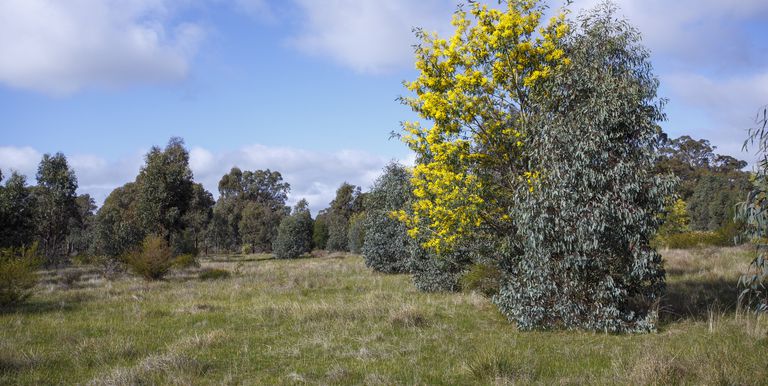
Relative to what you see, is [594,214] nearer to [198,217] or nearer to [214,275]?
[214,275]

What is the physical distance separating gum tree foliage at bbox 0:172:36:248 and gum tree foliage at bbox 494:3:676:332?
2890cm

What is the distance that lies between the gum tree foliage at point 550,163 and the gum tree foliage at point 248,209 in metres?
55.9

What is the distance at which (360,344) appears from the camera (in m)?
9.31

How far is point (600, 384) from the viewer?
6441 mm

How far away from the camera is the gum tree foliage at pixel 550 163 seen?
1012 centimetres

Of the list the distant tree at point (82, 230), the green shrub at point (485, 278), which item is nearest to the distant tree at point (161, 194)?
the distant tree at point (82, 230)

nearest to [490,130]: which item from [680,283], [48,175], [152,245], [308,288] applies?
[680,283]

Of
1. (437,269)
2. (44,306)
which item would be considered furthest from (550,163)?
(44,306)

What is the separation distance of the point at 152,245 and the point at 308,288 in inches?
307

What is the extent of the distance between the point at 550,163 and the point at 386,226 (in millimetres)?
16634

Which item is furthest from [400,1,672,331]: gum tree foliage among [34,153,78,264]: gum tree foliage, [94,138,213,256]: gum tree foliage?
[34,153,78,264]: gum tree foliage

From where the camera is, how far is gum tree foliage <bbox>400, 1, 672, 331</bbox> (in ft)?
33.2

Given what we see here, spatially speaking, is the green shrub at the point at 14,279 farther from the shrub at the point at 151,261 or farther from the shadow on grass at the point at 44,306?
the shrub at the point at 151,261

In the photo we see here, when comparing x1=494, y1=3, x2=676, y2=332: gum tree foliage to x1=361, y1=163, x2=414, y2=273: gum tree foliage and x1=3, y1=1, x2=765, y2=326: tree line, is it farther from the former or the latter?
x1=361, y1=163, x2=414, y2=273: gum tree foliage
